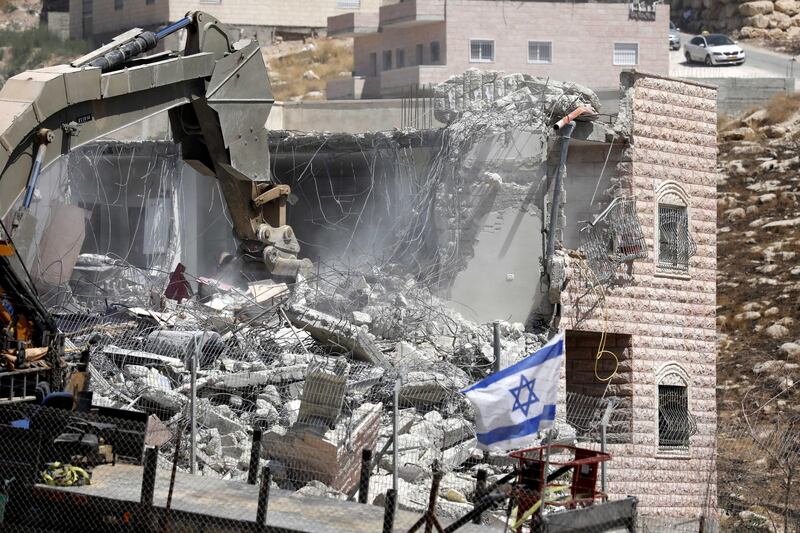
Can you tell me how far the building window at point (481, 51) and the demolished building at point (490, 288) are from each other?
93.5 feet

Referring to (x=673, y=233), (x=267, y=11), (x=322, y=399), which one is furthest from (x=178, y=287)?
(x=267, y=11)

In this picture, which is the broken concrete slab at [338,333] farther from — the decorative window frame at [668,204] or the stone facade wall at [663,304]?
the decorative window frame at [668,204]

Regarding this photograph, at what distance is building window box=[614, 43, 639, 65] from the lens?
56.6 m

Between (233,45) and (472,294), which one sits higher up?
(233,45)

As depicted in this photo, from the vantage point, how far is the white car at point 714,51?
6144 centimetres

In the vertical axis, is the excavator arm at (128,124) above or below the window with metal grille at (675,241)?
above

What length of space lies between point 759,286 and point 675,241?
13.2m

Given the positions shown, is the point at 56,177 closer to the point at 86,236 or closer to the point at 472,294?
the point at 86,236

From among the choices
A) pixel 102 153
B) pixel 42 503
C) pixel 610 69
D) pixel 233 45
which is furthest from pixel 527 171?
pixel 610 69

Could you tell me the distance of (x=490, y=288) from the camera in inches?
953

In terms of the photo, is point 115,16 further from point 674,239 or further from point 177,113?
point 177,113

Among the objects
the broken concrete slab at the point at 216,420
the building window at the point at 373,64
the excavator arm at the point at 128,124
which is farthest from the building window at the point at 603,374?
the building window at the point at 373,64

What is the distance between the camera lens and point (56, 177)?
29156 millimetres

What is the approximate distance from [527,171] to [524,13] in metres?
33.2
